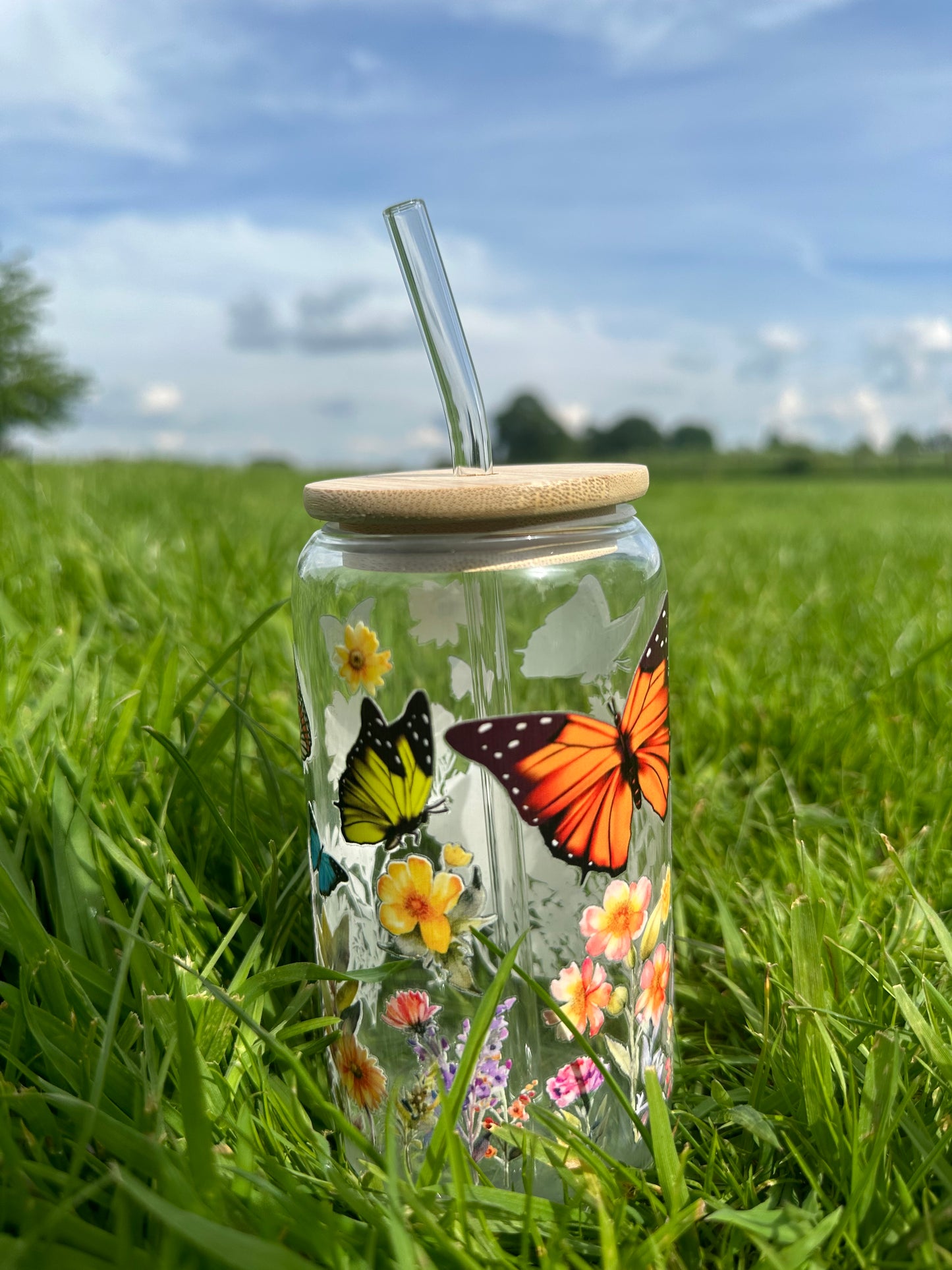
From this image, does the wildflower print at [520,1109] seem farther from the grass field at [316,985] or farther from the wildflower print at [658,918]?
the wildflower print at [658,918]

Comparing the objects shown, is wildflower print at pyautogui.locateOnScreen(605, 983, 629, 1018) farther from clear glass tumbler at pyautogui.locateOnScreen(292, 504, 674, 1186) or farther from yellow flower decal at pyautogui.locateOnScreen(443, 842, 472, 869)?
yellow flower decal at pyautogui.locateOnScreen(443, 842, 472, 869)

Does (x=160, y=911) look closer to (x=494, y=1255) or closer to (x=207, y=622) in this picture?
(x=494, y=1255)

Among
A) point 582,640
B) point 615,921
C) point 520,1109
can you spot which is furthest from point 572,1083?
point 582,640

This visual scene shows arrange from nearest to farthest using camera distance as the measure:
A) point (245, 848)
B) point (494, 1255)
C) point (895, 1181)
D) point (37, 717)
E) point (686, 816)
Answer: point (494, 1255) < point (895, 1181) < point (245, 848) < point (37, 717) < point (686, 816)

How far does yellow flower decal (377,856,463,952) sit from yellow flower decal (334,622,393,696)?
185mm

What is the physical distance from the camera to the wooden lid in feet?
2.96

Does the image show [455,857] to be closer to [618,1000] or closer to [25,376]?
[618,1000]

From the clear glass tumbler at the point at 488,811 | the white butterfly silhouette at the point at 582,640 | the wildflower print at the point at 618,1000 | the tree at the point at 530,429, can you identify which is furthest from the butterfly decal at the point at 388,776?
the tree at the point at 530,429

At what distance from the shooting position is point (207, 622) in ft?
7.09

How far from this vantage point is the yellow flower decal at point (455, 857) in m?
1.02

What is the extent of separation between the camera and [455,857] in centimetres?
102

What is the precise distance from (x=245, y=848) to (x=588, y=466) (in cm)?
66

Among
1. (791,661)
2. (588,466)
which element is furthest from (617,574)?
(791,661)

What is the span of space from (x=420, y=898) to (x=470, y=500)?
41cm
